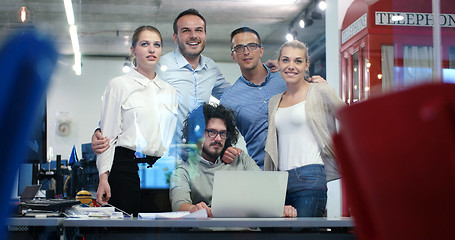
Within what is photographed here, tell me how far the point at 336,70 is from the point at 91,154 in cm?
239

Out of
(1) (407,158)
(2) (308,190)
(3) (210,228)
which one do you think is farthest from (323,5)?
(1) (407,158)

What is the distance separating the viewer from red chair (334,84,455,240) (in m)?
0.52

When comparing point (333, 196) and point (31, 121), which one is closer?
point (31, 121)

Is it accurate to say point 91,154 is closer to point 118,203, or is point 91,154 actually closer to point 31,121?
point 118,203

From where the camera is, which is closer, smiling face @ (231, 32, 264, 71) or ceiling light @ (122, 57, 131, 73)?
ceiling light @ (122, 57, 131, 73)

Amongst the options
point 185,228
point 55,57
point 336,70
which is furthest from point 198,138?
point 55,57

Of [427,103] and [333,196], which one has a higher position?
[427,103]

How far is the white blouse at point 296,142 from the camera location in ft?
14.0

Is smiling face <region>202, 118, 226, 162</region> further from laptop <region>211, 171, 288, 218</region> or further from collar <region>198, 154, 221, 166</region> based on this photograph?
laptop <region>211, 171, 288, 218</region>

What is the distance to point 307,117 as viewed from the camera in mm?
4387

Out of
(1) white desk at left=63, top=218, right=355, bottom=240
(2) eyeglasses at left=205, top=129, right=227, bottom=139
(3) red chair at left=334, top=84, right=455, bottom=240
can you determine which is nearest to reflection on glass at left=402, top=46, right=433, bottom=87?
(2) eyeglasses at left=205, top=129, right=227, bottom=139

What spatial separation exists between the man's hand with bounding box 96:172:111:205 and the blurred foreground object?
12.5 feet

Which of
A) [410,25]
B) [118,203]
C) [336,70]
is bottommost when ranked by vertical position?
[118,203]

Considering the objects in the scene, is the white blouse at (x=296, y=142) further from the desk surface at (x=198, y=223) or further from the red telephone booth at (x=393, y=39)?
the desk surface at (x=198, y=223)
